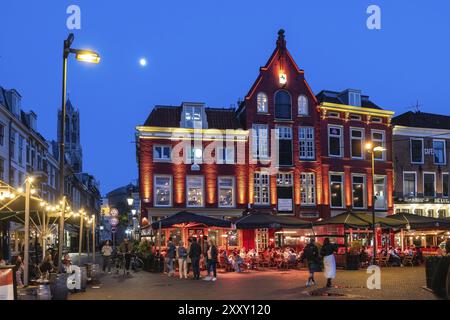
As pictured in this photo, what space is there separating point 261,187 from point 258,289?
19.7 metres

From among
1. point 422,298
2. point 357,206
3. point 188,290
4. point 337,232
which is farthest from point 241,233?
point 422,298

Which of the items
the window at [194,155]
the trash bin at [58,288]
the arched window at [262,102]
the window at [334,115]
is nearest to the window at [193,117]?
the window at [194,155]

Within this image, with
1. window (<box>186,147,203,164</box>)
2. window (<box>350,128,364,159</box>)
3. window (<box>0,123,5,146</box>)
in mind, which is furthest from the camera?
window (<box>350,128,364,159</box>)

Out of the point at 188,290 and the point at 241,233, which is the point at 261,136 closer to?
the point at 241,233

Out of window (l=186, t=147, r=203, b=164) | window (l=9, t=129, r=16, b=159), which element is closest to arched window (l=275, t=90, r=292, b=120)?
window (l=186, t=147, r=203, b=164)

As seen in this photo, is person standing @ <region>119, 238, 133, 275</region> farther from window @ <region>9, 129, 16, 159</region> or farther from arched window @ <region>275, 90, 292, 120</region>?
window @ <region>9, 129, 16, 159</region>

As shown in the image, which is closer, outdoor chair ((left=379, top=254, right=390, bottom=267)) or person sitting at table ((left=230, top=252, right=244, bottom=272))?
person sitting at table ((left=230, top=252, right=244, bottom=272))

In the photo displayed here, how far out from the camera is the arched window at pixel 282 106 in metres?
38.7

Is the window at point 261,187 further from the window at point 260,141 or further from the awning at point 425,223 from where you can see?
the awning at point 425,223

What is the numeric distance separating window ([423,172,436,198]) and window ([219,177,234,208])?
15.2 m

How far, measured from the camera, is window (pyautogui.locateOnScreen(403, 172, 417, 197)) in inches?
1651

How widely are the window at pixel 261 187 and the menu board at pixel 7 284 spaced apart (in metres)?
26.4

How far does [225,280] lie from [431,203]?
971 inches

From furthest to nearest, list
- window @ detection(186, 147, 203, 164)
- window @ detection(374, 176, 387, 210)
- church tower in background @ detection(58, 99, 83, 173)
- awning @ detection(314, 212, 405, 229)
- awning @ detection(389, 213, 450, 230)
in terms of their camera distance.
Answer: church tower in background @ detection(58, 99, 83, 173), window @ detection(374, 176, 387, 210), window @ detection(186, 147, 203, 164), awning @ detection(389, 213, 450, 230), awning @ detection(314, 212, 405, 229)
